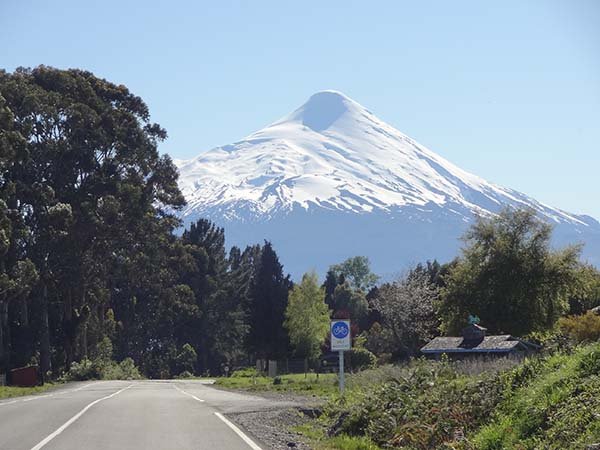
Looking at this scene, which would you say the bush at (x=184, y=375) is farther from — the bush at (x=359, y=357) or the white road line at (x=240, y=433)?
the white road line at (x=240, y=433)

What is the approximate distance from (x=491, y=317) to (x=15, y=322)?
99.1 ft

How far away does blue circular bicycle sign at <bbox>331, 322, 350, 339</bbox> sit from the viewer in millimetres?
25062

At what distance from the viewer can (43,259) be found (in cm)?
5588

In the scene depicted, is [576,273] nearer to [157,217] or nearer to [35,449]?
[157,217]

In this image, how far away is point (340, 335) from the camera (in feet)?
82.3

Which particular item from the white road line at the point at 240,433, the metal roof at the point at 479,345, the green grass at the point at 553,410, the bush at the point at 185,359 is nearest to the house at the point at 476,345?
the metal roof at the point at 479,345

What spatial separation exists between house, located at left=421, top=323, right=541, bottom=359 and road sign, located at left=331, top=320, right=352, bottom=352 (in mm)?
20932

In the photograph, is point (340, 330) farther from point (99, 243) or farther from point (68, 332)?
point (68, 332)

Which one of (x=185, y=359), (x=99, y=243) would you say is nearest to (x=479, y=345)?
(x=99, y=243)

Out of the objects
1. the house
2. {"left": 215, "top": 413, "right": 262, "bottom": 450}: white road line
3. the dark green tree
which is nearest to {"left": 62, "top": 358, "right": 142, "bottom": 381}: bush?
the dark green tree

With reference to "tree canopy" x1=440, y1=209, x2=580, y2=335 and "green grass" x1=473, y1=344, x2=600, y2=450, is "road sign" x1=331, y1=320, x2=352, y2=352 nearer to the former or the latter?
"green grass" x1=473, y1=344, x2=600, y2=450

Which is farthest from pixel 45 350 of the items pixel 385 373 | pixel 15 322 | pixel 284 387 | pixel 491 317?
pixel 385 373

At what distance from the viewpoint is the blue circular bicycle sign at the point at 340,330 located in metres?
25.1

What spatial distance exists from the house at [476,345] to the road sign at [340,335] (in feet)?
68.7
